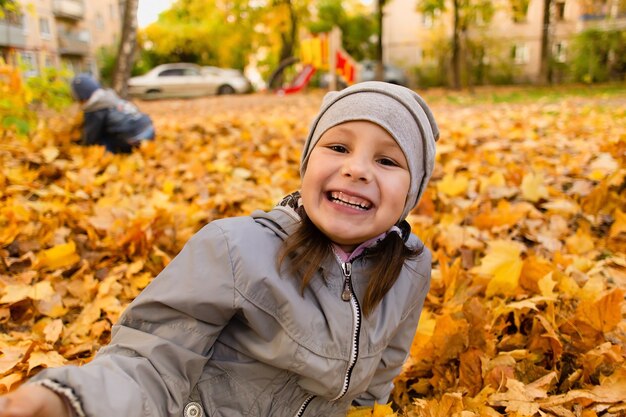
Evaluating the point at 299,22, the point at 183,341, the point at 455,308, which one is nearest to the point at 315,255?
the point at 183,341

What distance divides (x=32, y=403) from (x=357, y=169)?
77 cm

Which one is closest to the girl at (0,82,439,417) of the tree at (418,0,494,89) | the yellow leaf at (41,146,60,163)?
the yellow leaf at (41,146,60,163)

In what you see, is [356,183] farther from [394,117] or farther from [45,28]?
[45,28]

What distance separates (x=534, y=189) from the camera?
3.02m

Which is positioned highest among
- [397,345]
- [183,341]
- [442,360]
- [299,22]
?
[299,22]

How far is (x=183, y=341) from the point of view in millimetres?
1177

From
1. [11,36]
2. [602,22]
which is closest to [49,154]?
[11,36]

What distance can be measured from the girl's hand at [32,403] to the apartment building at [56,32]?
3.96 m

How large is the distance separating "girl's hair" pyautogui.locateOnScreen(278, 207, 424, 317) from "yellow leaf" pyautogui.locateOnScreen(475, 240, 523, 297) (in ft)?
2.43

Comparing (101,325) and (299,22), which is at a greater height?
(299,22)

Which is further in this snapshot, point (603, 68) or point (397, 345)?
point (603, 68)

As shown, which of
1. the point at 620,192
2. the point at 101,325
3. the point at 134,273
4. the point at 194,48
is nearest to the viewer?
the point at 101,325

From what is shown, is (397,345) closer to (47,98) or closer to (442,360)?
(442,360)

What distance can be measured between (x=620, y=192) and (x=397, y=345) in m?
2.06
